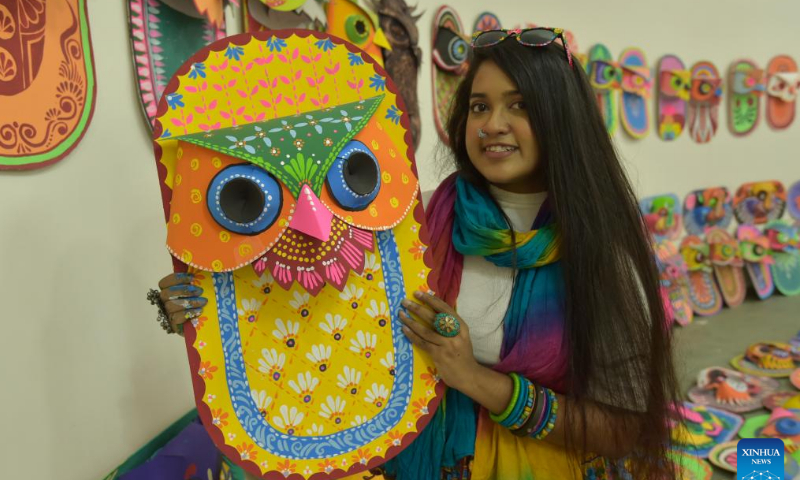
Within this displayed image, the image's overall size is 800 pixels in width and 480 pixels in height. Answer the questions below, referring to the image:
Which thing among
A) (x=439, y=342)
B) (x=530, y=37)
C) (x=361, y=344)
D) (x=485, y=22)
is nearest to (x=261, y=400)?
(x=361, y=344)

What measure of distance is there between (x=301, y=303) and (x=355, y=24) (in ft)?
3.69

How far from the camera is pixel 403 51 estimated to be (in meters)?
1.90

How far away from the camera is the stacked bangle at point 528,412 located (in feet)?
2.80

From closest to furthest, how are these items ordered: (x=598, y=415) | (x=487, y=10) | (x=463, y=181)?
(x=598, y=415), (x=463, y=181), (x=487, y=10)

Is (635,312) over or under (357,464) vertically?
over

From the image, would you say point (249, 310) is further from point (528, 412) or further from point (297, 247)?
point (528, 412)

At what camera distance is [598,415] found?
881mm

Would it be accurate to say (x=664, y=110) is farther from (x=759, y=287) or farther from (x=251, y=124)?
(x=251, y=124)

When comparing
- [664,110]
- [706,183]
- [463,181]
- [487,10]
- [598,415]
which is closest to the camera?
[598,415]

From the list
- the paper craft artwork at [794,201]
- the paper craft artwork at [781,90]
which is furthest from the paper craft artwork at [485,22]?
the paper craft artwork at [794,201]

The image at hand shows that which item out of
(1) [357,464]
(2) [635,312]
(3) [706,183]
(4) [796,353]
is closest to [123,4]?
(1) [357,464]

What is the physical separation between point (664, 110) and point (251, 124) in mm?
2888

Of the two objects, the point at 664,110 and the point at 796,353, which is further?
the point at 664,110

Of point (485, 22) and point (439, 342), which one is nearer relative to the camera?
point (439, 342)
